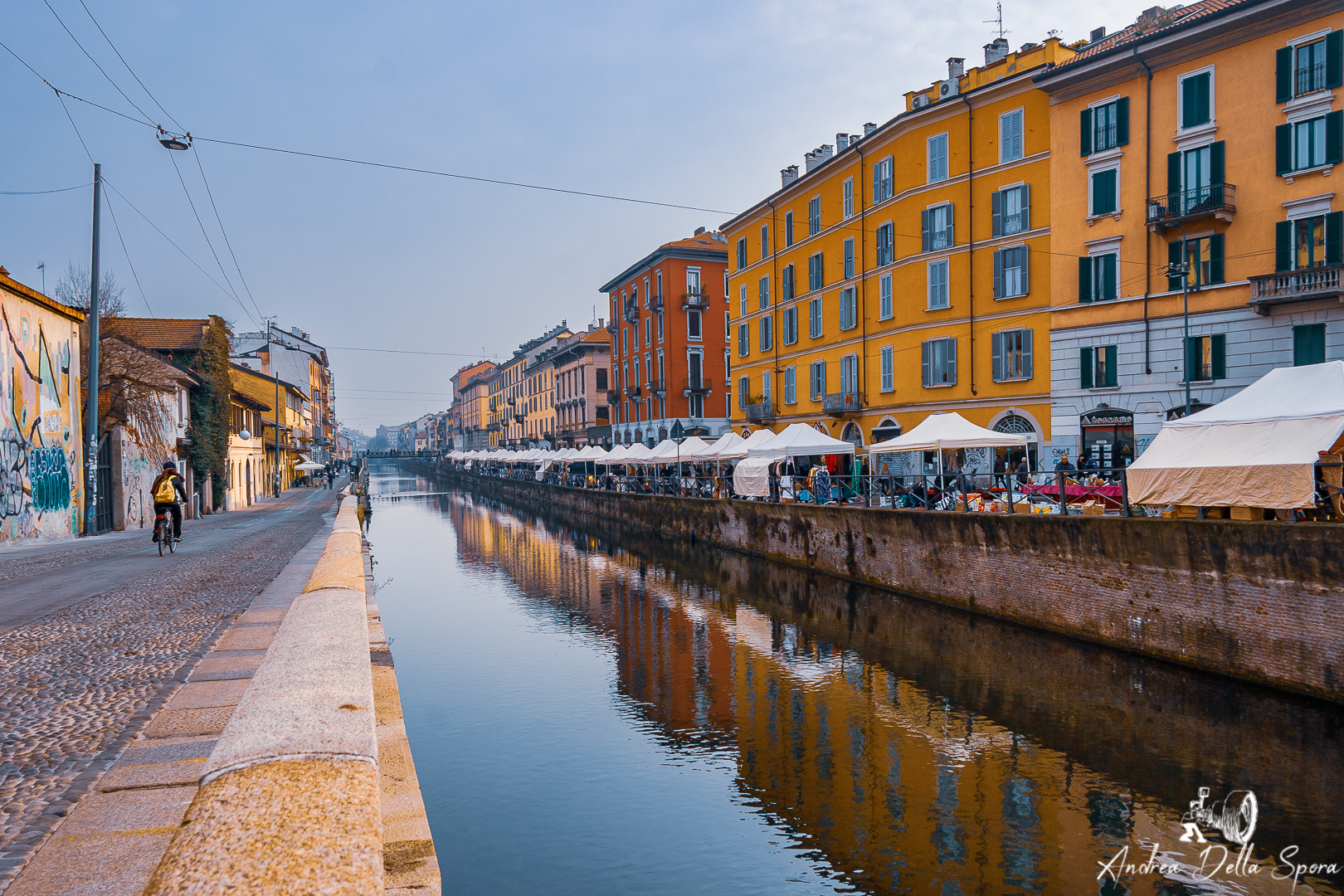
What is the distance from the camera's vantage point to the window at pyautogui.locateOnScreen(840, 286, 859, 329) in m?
34.9

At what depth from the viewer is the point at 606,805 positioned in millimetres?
7715

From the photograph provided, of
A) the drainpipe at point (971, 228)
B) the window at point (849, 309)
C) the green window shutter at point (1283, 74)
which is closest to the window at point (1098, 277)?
the drainpipe at point (971, 228)

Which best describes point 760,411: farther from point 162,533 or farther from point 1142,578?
point 1142,578

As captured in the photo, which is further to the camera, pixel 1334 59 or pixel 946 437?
pixel 1334 59

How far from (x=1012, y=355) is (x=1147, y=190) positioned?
6.29 metres

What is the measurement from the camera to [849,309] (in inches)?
1393

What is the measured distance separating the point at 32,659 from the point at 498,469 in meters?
78.7

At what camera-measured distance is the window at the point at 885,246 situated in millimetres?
32594

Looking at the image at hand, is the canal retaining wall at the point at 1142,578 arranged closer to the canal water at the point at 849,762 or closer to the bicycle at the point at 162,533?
the canal water at the point at 849,762

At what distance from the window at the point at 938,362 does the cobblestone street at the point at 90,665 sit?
908 inches

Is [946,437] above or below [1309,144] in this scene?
below

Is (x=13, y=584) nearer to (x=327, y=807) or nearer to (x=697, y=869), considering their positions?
(x=697, y=869)

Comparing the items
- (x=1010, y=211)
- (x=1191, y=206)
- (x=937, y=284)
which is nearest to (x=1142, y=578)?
(x=1191, y=206)

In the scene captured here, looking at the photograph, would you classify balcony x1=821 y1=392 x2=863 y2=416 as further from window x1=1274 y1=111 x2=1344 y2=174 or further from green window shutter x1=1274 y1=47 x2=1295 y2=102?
green window shutter x1=1274 y1=47 x2=1295 y2=102
